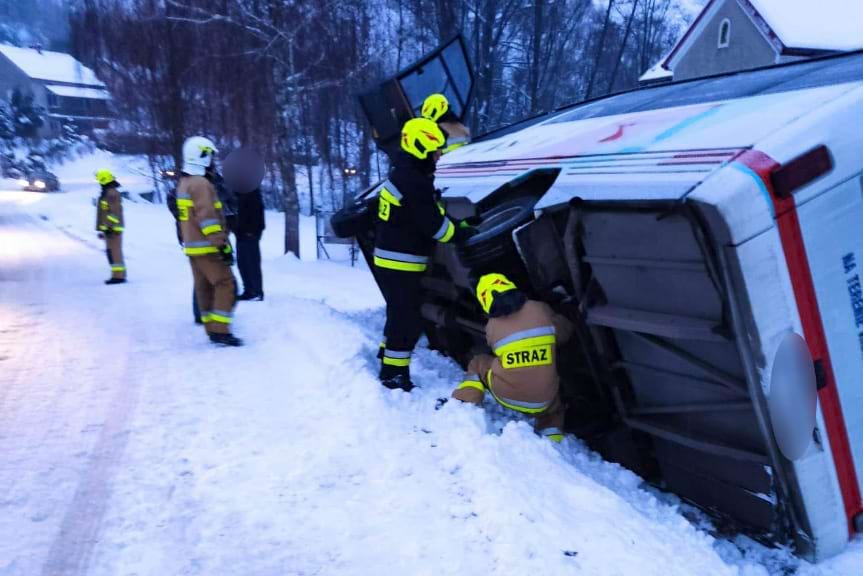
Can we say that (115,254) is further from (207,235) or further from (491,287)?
(491,287)

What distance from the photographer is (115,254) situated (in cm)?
908

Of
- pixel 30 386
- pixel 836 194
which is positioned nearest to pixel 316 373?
pixel 30 386

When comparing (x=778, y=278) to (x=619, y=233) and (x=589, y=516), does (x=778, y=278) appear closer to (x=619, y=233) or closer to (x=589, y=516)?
(x=619, y=233)

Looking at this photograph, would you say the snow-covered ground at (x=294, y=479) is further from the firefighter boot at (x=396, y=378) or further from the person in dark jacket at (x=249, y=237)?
the person in dark jacket at (x=249, y=237)

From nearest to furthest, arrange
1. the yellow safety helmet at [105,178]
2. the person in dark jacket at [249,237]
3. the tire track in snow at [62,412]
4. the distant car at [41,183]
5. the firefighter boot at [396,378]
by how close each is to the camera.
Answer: the tire track in snow at [62,412]
the firefighter boot at [396,378]
the person in dark jacket at [249,237]
the yellow safety helmet at [105,178]
the distant car at [41,183]

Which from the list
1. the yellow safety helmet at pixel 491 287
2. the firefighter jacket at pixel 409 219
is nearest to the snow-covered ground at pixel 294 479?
the yellow safety helmet at pixel 491 287

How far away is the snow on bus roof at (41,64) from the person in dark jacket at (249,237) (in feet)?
178

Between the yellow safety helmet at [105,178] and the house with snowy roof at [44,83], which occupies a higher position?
the house with snowy roof at [44,83]

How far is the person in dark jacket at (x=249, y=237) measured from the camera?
7559mm

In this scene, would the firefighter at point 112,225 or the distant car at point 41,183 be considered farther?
the distant car at point 41,183

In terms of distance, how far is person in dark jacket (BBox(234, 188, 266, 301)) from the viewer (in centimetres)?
756

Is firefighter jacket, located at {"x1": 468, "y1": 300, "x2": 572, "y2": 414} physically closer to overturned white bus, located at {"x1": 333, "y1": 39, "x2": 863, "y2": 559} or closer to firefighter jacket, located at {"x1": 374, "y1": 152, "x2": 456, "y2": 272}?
overturned white bus, located at {"x1": 333, "y1": 39, "x2": 863, "y2": 559}

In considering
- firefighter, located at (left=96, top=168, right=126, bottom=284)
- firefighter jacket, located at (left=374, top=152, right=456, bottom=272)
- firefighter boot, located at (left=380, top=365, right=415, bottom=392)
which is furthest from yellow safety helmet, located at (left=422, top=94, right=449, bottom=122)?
firefighter, located at (left=96, top=168, right=126, bottom=284)

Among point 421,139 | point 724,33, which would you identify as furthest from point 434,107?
point 724,33
